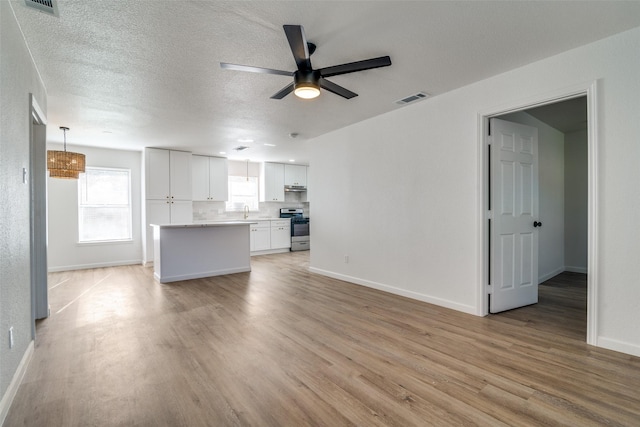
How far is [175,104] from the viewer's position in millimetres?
3770

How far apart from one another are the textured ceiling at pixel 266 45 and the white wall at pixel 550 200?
8.58 feet

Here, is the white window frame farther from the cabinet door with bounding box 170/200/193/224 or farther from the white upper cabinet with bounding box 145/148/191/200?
the cabinet door with bounding box 170/200/193/224

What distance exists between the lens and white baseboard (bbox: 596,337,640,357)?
2307 millimetres

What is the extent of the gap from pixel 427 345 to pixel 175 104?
13.0 ft

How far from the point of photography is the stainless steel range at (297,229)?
8.61 meters

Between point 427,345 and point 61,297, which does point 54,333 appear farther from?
point 427,345

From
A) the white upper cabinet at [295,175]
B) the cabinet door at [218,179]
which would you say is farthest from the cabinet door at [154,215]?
the white upper cabinet at [295,175]

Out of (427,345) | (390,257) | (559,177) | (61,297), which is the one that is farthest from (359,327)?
(559,177)

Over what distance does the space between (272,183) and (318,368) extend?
6.70 m

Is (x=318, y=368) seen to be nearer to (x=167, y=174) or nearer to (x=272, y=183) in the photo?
(x=167, y=174)

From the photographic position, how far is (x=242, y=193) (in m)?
8.35

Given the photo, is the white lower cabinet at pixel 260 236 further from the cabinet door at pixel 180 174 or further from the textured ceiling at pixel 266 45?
the textured ceiling at pixel 266 45

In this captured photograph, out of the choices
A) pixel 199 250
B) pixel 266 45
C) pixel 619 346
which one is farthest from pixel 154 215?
pixel 619 346

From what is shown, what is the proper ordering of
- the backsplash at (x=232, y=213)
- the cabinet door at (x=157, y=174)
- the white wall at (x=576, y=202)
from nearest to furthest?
the white wall at (x=576, y=202) → the cabinet door at (x=157, y=174) → the backsplash at (x=232, y=213)
